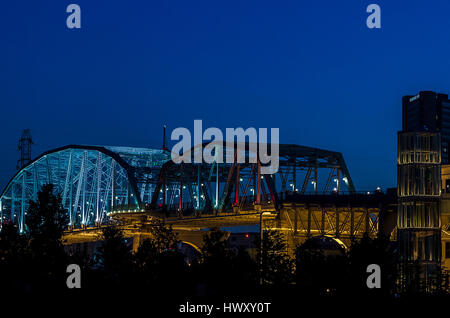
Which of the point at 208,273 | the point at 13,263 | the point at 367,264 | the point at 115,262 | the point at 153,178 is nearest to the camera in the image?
the point at 367,264

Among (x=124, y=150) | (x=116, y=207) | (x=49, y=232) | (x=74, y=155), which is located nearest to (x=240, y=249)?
(x=49, y=232)

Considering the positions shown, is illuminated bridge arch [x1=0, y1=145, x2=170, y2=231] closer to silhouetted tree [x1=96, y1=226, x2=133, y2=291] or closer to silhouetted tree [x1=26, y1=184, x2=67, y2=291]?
silhouetted tree [x1=26, y1=184, x2=67, y2=291]

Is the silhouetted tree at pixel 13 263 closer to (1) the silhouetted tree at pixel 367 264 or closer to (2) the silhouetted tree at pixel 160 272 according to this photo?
(2) the silhouetted tree at pixel 160 272

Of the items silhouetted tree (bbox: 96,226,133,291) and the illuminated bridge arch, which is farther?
the illuminated bridge arch

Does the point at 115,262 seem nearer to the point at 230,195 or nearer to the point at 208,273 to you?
the point at 208,273

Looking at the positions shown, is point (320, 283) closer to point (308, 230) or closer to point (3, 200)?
point (308, 230)

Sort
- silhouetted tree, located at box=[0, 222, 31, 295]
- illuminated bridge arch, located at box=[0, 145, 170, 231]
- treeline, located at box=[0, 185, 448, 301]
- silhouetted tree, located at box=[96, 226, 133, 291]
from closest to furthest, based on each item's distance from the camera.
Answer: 1. treeline, located at box=[0, 185, 448, 301]
2. silhouetted tree, located at box=[0, 222, 31, 295]
3. silhouetted tree, located at box=[96, 226, 133, 291]
4. illuminated bridge arch, located at box=[0, 145, 170, 231]

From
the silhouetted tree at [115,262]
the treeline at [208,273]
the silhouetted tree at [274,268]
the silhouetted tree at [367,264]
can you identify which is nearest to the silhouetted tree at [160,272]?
the treeline at [208,273]

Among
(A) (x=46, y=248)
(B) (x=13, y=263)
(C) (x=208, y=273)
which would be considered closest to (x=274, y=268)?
(C) (x=208, y=273)

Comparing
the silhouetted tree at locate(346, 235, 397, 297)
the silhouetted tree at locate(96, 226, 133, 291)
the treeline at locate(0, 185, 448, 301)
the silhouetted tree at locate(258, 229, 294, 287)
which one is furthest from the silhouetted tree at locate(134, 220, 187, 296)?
the silhouetted tree at locate(346, 235, 397, 297)

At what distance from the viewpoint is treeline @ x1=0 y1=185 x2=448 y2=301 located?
139 feet

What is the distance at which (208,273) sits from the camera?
49.2 m

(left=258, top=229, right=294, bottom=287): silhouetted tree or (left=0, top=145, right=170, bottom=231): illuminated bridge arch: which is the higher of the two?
(left=0, top=145, right=170, bottom=231): illuminated bridge arch

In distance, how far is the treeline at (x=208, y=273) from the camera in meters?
42.5
